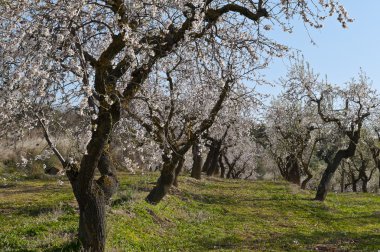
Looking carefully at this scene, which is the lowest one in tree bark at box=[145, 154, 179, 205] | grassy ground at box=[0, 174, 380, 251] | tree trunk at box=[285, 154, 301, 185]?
grassy ground at box=[0, 174, 380, 251]

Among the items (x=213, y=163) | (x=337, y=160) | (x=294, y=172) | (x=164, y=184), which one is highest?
(x=337, y=160)

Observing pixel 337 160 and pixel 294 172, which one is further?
pixel 294 172

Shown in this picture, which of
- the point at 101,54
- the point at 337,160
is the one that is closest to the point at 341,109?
the point at 337,160

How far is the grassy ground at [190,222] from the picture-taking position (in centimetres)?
1065

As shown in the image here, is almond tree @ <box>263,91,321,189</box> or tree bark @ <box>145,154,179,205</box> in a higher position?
almond tree @ <box>263,91,321,189</box>

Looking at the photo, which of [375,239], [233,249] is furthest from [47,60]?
[375,239]

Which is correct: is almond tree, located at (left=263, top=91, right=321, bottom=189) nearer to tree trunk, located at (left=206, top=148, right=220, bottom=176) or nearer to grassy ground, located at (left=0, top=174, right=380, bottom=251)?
tree trunk, located at (left=206, top=148, right=220, bottom=176)

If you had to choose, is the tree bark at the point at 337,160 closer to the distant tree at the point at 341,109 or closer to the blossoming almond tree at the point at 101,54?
the distant tree at the point at 341,109

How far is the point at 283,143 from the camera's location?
37281 millimetres

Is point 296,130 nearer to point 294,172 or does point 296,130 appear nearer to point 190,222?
point 294,172

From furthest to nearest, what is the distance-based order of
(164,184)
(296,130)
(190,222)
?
(296,130) → (164,184) → (190,222)

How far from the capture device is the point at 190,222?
1567 cm

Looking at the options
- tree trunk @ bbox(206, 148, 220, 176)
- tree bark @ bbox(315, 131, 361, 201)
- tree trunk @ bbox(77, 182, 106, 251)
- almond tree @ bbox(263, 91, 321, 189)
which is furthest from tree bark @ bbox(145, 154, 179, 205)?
tree trunk @ bbox(206, 148, 220, 176)

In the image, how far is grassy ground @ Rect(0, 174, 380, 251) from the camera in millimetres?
10648
